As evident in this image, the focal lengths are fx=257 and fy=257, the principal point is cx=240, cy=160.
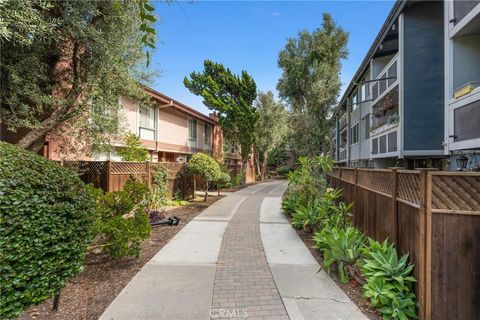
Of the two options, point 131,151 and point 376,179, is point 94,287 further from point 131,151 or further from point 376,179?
point 131,151

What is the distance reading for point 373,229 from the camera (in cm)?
540

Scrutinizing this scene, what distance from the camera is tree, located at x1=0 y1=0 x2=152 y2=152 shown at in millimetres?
5699

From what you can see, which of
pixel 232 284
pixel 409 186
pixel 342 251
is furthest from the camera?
pixel 342 251

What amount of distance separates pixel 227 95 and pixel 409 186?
63.1 ft

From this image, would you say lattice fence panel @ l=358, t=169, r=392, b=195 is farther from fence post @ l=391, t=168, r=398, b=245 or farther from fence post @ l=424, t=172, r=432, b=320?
fence post @ l=424, t=172, r=432, b=320

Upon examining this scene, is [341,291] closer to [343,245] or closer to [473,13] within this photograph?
[343,245]

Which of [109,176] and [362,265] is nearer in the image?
[362,265]

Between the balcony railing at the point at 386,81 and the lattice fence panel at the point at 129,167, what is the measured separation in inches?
467

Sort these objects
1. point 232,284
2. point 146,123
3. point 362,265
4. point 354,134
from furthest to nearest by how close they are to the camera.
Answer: point 354,134 < point 146,123 < point 232,284 < point 362,265

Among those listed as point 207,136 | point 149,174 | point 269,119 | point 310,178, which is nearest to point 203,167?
point 149,174

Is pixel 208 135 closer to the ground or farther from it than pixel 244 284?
farther from it

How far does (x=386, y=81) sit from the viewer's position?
13297mm

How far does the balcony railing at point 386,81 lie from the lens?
12156 mm

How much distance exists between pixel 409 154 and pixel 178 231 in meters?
10.1
